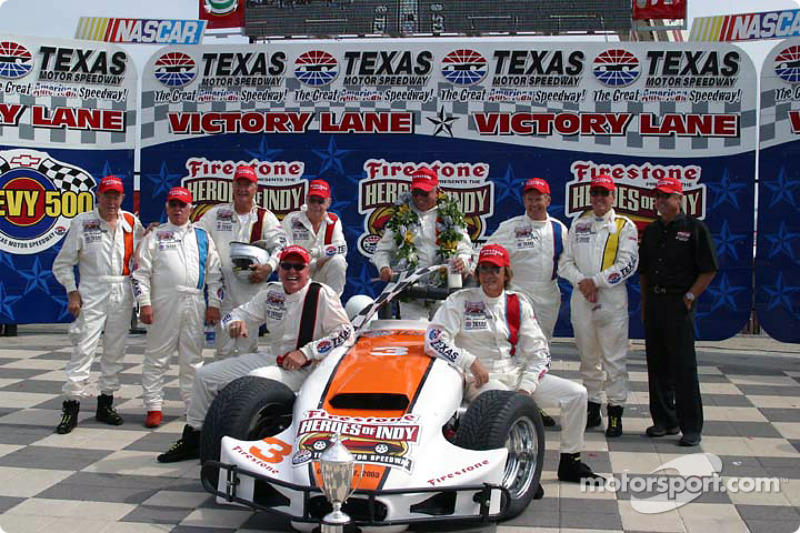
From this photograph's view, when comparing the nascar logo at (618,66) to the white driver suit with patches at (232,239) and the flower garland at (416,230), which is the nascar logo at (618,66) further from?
the white driver suit with patches at (232,239)

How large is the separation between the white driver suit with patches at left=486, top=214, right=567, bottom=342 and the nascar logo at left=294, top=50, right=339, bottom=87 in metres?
4.08

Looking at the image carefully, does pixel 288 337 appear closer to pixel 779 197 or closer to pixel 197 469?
pixel 197 469

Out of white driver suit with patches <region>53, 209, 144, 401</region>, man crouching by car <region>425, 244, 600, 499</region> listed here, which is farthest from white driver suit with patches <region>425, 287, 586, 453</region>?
white driver suit with patches <region>53, 209, 144, 401</region>

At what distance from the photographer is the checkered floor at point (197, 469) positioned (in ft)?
15.2

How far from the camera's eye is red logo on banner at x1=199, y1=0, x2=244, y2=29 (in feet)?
54.5

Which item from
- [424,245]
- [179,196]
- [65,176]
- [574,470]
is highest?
[65,176]

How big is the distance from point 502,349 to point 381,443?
142 centimetres

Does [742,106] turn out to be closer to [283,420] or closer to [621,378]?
[621,378]

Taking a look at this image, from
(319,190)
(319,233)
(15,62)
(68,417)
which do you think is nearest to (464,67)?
(319,190)

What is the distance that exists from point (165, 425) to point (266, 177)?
417 cm

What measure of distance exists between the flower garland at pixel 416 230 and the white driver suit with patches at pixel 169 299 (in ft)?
5.19

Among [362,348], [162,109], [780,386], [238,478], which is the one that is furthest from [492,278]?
[162,109]

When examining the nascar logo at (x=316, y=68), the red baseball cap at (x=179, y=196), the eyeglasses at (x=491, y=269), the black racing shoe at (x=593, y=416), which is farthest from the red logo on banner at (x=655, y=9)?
the eyeglasses at (x=491, y=269)

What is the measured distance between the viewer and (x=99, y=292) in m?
6.77
